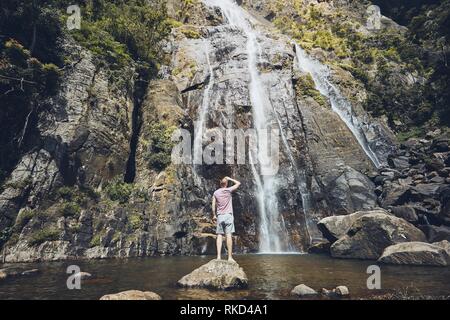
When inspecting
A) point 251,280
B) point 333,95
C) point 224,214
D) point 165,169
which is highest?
point 333,95

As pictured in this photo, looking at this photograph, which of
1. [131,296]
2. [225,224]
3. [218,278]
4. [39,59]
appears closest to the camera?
[131,296]

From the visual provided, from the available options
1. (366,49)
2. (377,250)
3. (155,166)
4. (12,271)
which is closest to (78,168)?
(155,166)

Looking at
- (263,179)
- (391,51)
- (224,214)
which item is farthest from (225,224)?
(391,51)

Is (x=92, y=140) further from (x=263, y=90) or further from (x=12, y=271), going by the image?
(x=263, y=90)

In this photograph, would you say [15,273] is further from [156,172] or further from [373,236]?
[373,236]

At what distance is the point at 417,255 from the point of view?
1616cm

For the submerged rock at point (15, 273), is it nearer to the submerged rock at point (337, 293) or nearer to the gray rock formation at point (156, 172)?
the gray rock formation at point (156, 172)

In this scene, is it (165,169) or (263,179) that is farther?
(263,179)

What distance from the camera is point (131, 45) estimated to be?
33.2m

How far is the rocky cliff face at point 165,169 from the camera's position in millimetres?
21938

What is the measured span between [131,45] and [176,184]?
51.6ft

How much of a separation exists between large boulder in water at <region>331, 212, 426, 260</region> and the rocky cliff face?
4604 mm

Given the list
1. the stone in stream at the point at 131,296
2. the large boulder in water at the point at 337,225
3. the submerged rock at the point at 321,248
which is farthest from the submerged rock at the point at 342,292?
the submerged rock at the point at 321,248

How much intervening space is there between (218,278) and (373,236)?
444 inches
